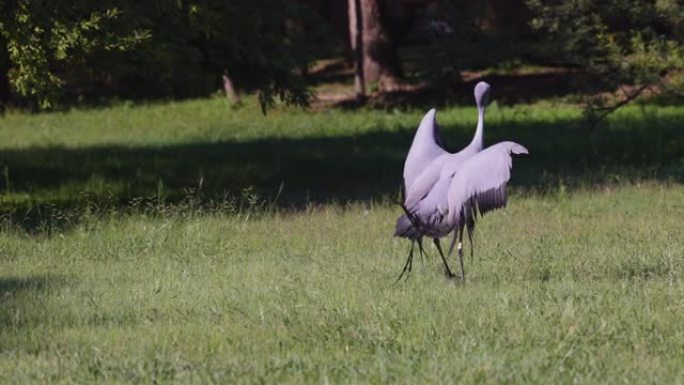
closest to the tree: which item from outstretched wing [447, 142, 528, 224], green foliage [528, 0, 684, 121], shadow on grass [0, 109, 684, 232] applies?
shadow on grass [0, 109, 684, 232]

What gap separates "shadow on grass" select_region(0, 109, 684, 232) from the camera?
1850cm

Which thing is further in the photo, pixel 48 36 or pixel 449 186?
pixel 48 36

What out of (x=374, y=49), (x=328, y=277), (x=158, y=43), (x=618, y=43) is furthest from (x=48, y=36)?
(x=374, y=49)

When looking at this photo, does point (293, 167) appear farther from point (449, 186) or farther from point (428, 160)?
point (449, 186)

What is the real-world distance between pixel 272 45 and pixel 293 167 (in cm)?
177

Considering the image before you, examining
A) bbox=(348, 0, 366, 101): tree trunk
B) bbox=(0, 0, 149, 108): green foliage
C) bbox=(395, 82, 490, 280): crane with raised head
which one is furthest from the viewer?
bbox=(348, 0, 366, 101): tree trunk

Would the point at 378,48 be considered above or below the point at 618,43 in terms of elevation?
below

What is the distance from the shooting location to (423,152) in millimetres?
11141

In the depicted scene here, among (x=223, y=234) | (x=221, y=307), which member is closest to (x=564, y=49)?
(x=223, y=234)

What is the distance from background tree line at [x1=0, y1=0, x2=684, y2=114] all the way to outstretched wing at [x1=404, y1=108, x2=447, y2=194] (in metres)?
5.72

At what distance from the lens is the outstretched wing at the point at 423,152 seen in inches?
436

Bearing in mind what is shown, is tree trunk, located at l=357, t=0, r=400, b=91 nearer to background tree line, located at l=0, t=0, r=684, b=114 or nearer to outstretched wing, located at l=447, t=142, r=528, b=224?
background tree line, located at l=0, t=0, r=684, b=114

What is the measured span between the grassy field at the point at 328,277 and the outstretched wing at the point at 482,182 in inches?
22.1

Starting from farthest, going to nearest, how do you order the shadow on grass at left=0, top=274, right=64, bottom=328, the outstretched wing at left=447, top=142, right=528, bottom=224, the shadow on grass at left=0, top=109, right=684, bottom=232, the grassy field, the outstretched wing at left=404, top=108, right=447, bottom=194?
1. the shadow on grass at left=0, top=109, right=684, bottom=232
2. the outstretched wing at left=404, top=108, right=447, bottom=194
3. the outstretched wing at left=447, top=142, right=528, bottom=224
4. the shadow on grass at left=0, top=274, right=64, bottom=328
5. the grassy field
